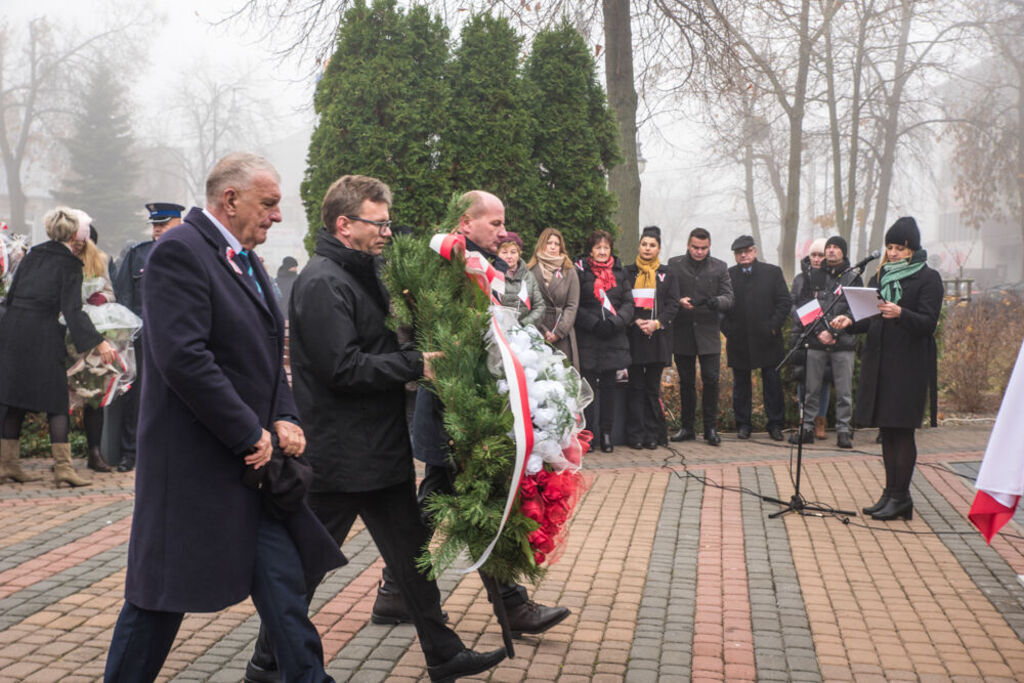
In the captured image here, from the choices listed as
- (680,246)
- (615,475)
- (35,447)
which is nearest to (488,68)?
(615,475)

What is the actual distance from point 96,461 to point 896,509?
21.9 ft

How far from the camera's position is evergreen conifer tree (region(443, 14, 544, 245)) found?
10.7 m

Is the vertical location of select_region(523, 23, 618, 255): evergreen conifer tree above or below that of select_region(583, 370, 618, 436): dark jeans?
above

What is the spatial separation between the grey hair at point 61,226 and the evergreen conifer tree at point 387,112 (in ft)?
8.15

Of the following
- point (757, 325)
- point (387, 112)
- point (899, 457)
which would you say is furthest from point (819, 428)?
point (387, 112)

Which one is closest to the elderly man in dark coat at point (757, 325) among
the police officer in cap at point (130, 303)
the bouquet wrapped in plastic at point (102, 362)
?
the police officer in cap at point (130, 303)

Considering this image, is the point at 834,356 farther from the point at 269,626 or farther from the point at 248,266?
the point at 269,626

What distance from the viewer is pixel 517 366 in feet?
13.5

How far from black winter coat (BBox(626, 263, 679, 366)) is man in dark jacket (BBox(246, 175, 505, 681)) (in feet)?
21.6

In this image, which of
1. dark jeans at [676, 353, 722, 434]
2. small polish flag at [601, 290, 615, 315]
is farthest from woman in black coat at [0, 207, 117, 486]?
dark jeans at [676, 353, 722, 434]

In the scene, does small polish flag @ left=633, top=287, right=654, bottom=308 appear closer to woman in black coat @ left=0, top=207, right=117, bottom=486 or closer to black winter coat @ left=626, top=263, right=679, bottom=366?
black winter coat @ left=626, top=263, right=679, bottom=366

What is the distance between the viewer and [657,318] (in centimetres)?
1080

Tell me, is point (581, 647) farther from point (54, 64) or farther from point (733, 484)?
point (54, 64)

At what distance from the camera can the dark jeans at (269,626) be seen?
10.7 feet
